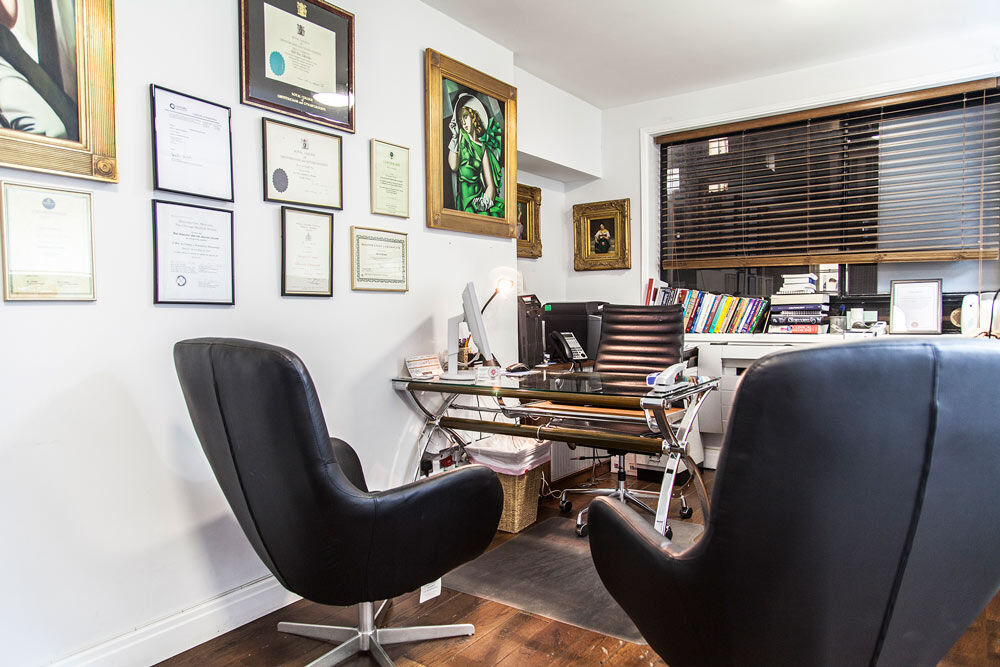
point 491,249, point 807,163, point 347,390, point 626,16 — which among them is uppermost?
point 626,16

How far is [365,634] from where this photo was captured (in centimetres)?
191

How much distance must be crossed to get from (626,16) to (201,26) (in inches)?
81.7

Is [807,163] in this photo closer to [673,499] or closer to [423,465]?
[673,499]

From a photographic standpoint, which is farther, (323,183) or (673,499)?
A: (673,499)

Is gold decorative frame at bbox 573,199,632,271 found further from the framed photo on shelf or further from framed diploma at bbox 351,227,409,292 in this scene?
framed diploma at bbox 351,227,409,292

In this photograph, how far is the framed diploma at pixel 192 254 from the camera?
1.94 m

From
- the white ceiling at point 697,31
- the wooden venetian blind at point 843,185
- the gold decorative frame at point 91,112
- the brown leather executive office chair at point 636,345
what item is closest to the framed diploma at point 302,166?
the gold decorative frame at point 91,112

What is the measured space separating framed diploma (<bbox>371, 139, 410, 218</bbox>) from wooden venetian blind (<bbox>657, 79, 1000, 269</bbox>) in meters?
2.43

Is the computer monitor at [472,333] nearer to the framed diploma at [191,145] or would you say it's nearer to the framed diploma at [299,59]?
the framed diploma at [299,59]

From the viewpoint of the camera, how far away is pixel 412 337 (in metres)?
2.90

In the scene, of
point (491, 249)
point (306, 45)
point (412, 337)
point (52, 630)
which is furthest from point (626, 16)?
point (52, 630)

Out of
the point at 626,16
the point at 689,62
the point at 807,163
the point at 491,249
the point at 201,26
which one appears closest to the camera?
the point at 201,26

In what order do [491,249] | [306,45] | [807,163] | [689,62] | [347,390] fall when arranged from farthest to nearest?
[807,163]
[689,62]
[491,249]
[347,390]
[306,45]

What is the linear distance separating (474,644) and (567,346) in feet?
6.78
